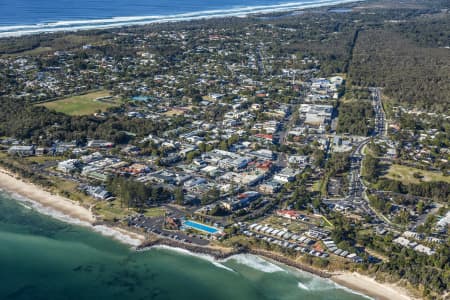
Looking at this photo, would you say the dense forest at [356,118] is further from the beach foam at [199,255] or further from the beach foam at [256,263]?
the beach foam at [199,255]

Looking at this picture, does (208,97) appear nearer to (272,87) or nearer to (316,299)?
(272,87)

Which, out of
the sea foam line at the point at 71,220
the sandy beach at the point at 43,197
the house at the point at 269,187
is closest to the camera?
the sea foam line at the point at 71,220

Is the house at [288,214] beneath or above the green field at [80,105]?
beneath

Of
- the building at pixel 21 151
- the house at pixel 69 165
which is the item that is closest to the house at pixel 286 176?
the house at pixel 69 165

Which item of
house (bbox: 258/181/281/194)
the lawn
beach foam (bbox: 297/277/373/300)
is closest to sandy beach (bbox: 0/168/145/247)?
beach foam (bbox: 297/277/373/300)

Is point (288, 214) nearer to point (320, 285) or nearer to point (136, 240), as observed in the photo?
point (320, 285)

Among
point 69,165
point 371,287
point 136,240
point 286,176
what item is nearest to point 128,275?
point 136,240

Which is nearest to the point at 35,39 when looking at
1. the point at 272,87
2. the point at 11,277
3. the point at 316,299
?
the point at 272,87

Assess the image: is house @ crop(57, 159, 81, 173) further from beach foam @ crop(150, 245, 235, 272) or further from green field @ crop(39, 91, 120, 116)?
green field @ crop(39, 91, 120, 116)
